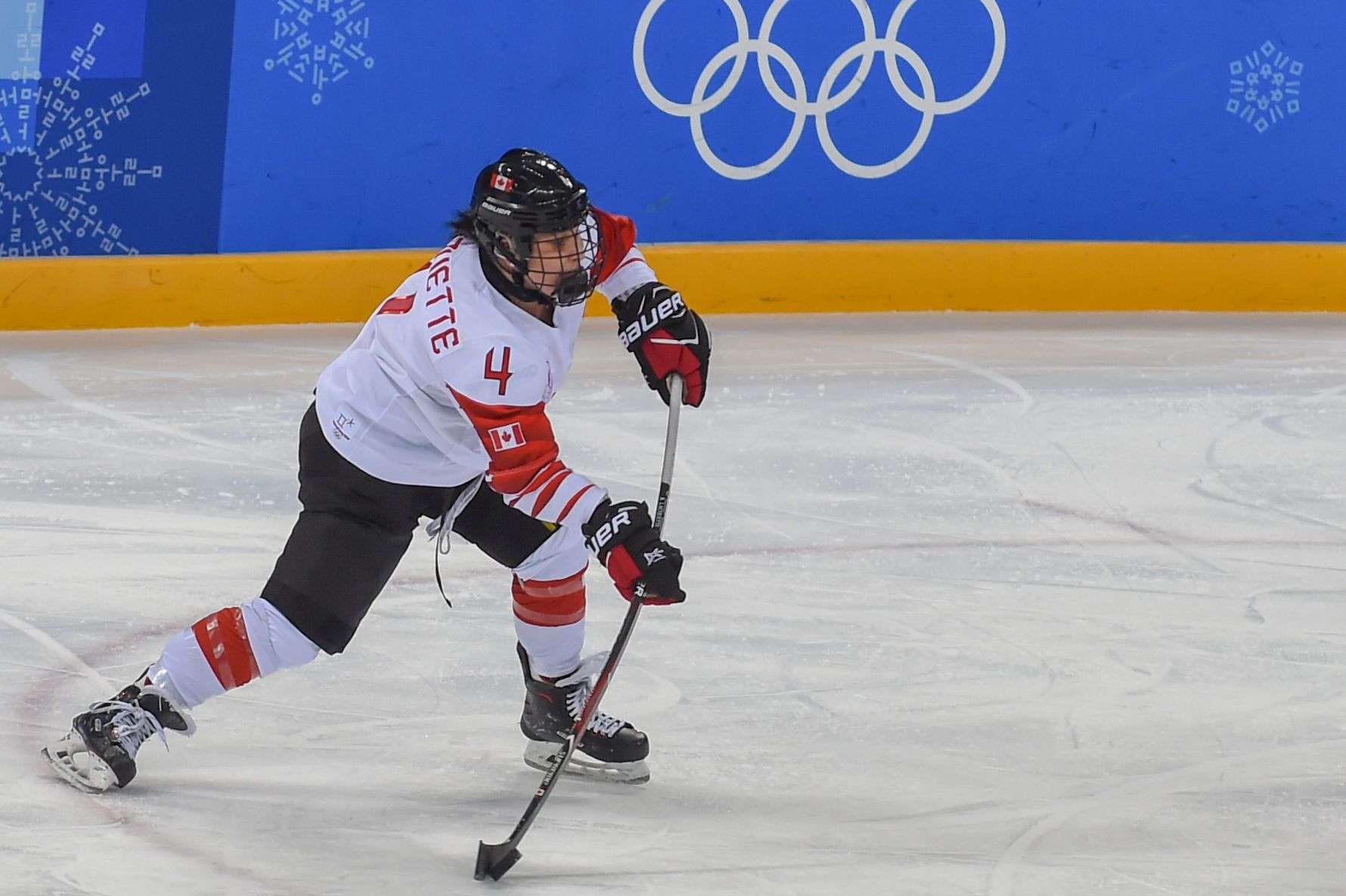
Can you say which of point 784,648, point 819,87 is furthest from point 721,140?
point 784,648

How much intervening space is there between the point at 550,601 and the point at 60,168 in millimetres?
4262

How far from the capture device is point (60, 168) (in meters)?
6.57

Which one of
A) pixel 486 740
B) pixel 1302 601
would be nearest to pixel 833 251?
pixel 1302 601

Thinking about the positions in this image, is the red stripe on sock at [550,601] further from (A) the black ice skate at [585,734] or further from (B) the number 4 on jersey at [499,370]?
(B) the number 4 on jersey at [499,370]

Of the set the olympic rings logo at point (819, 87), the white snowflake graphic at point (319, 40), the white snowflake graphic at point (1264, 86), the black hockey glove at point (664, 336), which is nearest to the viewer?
the black hockey glove at point (664, 336)

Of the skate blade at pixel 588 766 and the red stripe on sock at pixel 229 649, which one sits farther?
the skate blade at pixel 588 766

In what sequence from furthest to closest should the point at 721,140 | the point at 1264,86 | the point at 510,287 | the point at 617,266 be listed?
1. the point at 1264,86
2. the point at 721,140
3. the point at 617,266
4. the point at 510,287

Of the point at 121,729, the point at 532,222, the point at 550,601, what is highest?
the point at 532,222

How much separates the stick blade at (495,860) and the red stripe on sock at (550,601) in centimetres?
50

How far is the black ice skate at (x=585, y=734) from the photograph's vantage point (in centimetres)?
304

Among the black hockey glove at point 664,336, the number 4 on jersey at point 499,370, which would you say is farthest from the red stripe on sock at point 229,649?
the black hockey glove at point 664,336

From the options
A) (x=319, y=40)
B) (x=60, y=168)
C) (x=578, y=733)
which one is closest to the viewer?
(x=578, y=733)

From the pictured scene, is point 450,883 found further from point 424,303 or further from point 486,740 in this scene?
point 424,303

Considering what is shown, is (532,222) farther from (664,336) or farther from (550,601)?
(550,601)
